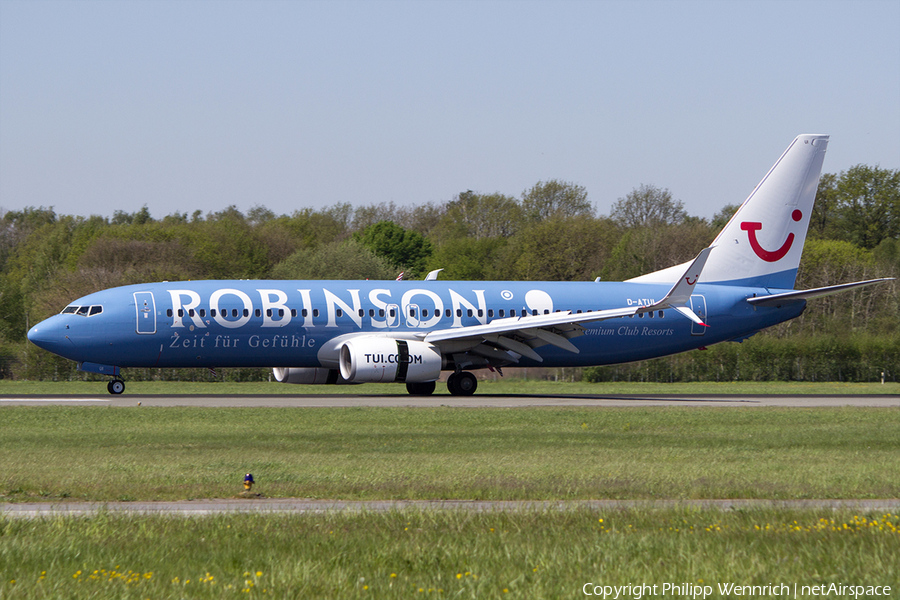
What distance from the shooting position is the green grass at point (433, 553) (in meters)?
9.10

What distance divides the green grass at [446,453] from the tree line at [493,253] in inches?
1085

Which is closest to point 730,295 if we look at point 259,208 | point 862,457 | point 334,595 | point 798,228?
point 798,228

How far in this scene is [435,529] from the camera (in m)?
11.6

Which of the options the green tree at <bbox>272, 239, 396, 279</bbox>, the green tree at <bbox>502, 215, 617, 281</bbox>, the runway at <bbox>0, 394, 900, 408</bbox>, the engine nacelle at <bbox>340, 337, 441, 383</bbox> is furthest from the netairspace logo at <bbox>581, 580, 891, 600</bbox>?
the green tree at <bbox>502, 215, 617, 281</bbox>

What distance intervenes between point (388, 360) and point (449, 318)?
4.22m

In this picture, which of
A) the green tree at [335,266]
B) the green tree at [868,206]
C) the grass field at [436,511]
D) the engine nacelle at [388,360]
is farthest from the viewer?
the green tree at [868,206]

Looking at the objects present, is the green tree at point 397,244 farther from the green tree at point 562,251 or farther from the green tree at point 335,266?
the green tree at point 335,266

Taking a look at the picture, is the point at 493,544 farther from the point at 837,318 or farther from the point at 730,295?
the point at 837,318

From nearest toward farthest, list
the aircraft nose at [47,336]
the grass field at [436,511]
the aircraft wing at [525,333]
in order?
the grass field at [436,511]
the aircraft nose at [47,336]
the aircraft wing at [525,333]

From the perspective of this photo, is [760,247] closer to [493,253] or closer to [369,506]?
[369,506]

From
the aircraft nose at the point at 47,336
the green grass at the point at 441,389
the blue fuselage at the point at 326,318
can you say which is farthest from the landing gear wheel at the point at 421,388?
the aircraft nose at the point at 47,336

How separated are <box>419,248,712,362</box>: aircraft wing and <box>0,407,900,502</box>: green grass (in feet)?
20.4

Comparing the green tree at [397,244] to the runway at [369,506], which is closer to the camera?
the runway at [369,506]

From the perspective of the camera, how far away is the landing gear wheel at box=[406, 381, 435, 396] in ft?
131
